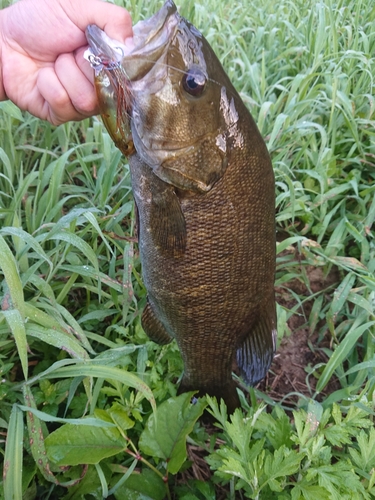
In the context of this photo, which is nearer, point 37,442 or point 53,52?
point 37,442

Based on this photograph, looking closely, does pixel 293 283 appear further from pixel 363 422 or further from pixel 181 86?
pixel 181 86

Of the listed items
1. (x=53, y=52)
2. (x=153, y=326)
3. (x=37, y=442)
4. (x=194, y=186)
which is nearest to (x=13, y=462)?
(x=37, y=442)

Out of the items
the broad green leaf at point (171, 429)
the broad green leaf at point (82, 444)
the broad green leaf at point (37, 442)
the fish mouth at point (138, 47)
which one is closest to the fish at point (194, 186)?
the fish mouth at point (138, 47)

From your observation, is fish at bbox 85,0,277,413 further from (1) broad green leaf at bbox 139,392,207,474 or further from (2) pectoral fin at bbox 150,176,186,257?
(1) broad green leaf at bbox 139,392,207,474

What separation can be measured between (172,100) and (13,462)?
3.45ft

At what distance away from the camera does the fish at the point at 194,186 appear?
1.14 meters

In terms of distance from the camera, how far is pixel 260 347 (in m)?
1.43

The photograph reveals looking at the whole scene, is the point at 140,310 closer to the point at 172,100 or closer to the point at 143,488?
the point at 143,488

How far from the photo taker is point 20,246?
153 cm

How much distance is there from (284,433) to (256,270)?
489 mm

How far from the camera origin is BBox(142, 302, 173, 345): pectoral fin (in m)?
1.53

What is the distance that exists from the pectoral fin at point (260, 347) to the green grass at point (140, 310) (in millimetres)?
131

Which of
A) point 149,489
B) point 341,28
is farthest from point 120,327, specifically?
point 341,28

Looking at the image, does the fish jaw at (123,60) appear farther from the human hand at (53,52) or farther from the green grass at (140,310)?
the green grass at (140,310)
